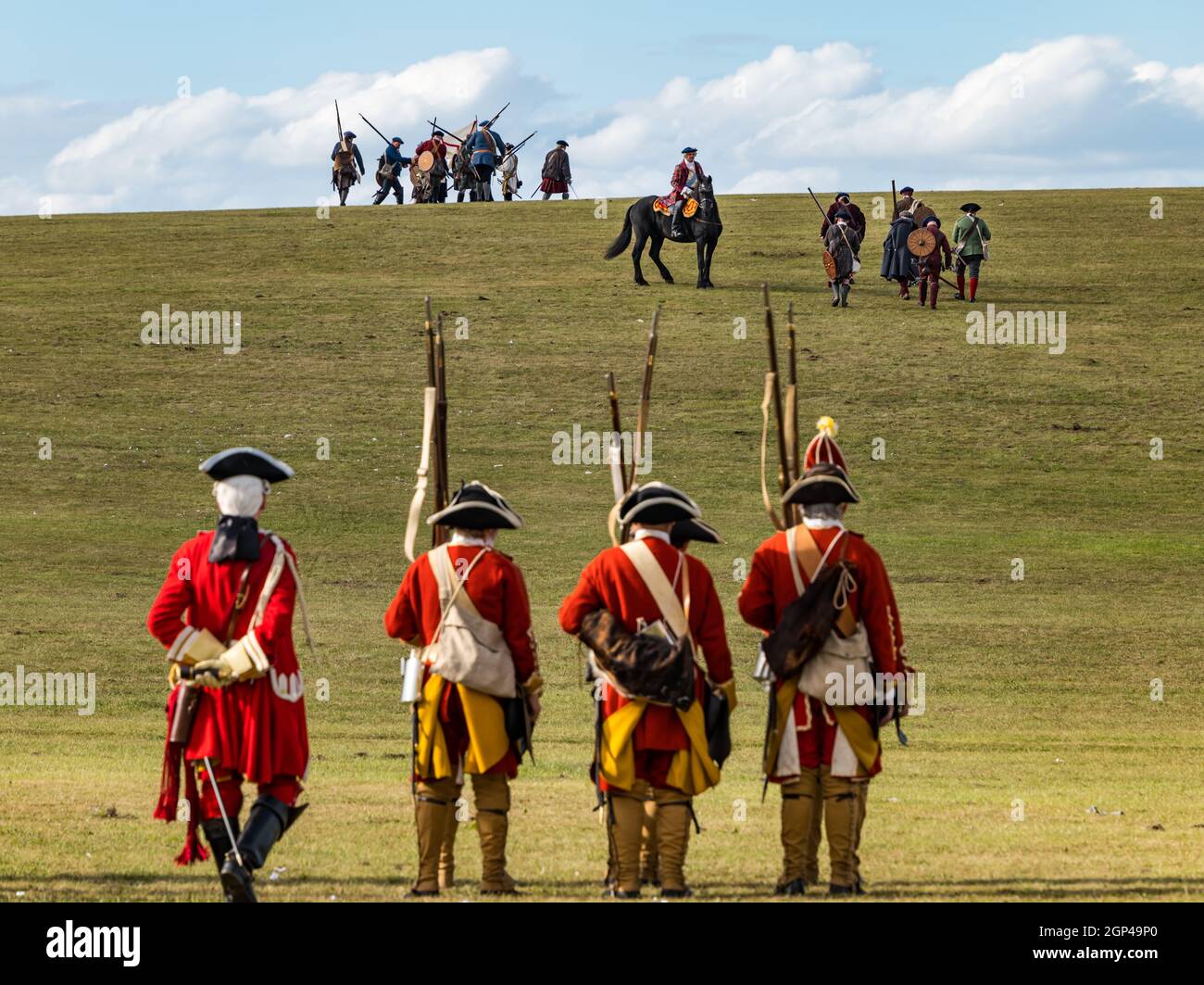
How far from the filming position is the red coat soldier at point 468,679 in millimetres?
7184

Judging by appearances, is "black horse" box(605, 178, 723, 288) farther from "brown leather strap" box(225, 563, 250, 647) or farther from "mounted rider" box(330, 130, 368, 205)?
"brown leather strap" box(225, 563, 250, 647)

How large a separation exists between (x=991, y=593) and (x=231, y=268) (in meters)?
19.5

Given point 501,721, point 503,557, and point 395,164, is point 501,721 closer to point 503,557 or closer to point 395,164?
point 503,557

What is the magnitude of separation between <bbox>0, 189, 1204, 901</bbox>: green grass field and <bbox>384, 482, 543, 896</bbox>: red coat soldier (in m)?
0.29

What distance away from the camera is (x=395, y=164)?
40844mm

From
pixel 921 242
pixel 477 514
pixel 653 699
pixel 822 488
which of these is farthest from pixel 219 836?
pixel 921 242

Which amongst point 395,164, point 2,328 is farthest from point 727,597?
point 395,164

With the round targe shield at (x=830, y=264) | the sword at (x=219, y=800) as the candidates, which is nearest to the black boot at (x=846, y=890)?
the sword at (x=219, y=800)

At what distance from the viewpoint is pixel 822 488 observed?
7.35m

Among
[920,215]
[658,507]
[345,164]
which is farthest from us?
[345,164]

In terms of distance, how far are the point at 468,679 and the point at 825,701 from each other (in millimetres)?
1441

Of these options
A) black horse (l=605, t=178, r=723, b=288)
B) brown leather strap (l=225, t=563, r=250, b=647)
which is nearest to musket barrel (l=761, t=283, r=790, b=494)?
brown leather strap (l=225, t=563, r=250, b=647)

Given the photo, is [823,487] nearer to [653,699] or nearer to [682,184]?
[653,699]

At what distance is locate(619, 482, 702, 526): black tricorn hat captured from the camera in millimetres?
7195
